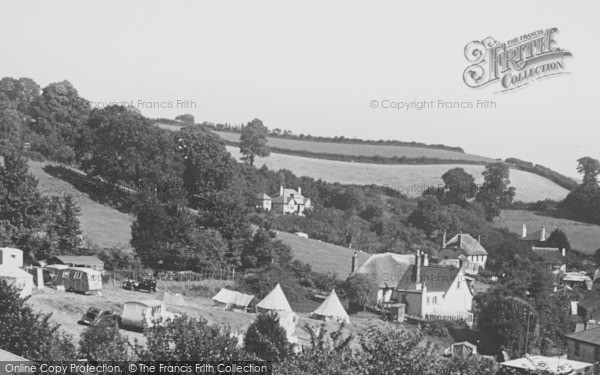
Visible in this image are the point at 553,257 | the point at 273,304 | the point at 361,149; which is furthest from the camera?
the point at 361,149

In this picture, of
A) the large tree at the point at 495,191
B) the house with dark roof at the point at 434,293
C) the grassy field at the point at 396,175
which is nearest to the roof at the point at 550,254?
the large tree at the point at 495,191

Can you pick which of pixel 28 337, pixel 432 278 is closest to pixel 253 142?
pixel 432 278

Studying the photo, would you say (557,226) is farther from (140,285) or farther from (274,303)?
(140,285)

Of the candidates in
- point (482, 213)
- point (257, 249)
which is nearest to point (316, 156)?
point (482, 213)

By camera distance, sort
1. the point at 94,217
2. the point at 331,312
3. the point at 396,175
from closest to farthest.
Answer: the point at 331,312, the point at 94,217, the point at 396,175

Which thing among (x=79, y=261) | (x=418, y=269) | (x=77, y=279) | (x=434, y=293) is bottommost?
(x=434, y=293)

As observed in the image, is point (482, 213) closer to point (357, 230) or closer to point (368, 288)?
point (357, 230)

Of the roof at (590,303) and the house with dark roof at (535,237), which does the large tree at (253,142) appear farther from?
the roof at (590,303)

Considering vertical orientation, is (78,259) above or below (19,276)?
below
